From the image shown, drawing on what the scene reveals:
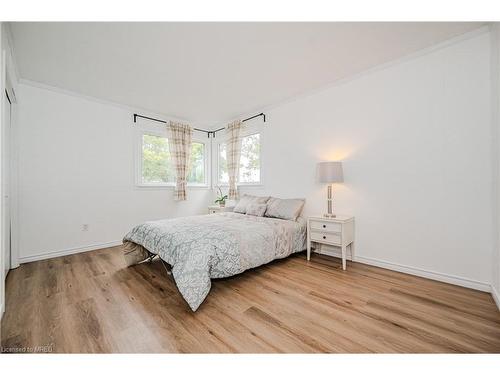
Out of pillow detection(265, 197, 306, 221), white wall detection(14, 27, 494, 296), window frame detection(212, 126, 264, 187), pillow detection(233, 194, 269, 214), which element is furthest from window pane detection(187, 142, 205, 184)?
pillow detection(265, 197, 306, 221)

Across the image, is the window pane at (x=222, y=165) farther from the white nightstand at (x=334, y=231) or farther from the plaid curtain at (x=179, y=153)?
the white nightstand at (x=334, y=231)

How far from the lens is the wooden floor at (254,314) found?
1314 millimetres

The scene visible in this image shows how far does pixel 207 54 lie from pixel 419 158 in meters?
2.55

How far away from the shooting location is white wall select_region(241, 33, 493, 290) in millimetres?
1985

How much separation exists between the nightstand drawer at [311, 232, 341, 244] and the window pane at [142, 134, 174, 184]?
3034 millimetres

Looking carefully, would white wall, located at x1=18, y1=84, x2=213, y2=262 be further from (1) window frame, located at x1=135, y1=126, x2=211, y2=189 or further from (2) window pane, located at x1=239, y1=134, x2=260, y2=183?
(2) window pane, located at x1=239, y1=134, x2=260, y2=183

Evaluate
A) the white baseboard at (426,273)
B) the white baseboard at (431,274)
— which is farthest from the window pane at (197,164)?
the white baseboard at (431,274)

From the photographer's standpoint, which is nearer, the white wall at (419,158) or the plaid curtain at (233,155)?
the white wall at (419,158)

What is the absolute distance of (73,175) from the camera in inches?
124

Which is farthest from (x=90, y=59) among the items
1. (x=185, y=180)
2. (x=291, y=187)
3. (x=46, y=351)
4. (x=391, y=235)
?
(x=391, y=235)

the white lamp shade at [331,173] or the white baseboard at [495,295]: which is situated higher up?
the white lamp shade at [331,173]

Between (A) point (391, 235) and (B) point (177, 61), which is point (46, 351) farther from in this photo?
(A) point (391, 235)

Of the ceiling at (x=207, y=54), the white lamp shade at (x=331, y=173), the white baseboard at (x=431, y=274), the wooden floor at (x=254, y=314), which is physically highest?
the ceiling at (x=207, y=54)

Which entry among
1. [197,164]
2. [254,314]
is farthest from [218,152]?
[254,314]
